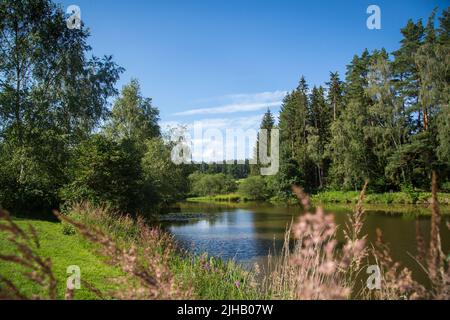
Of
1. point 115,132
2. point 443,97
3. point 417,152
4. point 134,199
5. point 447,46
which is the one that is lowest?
point 134,199

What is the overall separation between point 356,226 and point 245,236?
1518 cm

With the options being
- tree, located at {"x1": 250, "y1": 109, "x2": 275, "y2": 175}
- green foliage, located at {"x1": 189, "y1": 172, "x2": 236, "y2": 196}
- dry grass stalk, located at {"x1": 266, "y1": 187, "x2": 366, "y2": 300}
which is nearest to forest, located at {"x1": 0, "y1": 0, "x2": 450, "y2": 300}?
dry grass stalk, located at {"x1": 266, "y1": 187, "x2": 366, "y2": 300}

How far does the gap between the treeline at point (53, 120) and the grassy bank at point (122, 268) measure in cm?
667

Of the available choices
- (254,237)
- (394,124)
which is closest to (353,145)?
(394,124)

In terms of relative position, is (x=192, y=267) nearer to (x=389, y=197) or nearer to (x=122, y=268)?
(x=122, y=268)

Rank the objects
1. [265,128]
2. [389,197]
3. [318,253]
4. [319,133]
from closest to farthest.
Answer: [318,253] → [389,197] → [319,133] → [265,128]

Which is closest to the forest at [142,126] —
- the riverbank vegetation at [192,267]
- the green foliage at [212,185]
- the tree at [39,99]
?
the tree at [39,99]

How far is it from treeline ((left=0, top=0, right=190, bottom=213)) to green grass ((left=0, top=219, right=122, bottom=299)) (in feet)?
21.4

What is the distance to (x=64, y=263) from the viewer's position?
7371 mm

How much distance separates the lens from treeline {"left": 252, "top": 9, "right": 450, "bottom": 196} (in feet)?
103

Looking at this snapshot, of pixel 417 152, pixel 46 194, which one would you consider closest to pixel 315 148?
pixel 417 152

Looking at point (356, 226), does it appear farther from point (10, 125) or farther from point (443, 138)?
point (443, 138)

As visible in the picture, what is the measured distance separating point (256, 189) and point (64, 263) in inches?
1639

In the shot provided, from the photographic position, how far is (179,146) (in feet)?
131
